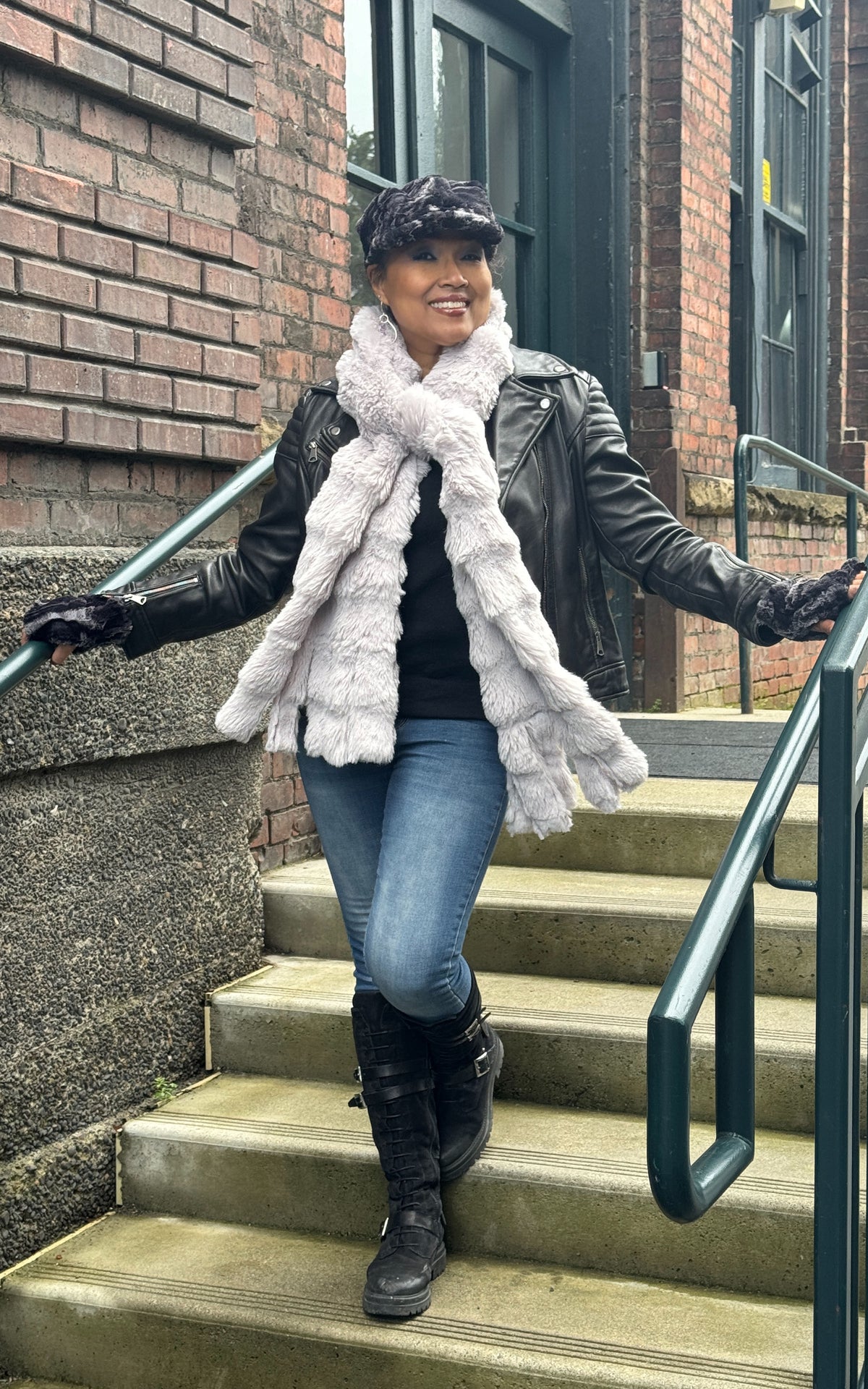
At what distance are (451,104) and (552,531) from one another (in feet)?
11.4

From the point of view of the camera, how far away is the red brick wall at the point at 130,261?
293cm

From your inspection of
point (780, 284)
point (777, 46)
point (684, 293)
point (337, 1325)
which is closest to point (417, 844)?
point (337, 1325)

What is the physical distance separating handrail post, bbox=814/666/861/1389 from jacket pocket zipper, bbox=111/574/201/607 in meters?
1.18

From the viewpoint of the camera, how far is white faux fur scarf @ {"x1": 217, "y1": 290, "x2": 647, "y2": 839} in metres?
2.43

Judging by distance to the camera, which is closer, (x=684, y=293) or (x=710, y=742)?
(x=710, y=742)

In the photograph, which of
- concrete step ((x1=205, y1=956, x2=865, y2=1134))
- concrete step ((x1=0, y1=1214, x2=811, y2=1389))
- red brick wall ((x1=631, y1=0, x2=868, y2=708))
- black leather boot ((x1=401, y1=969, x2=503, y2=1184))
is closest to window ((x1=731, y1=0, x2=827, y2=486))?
red brick wall ((x1=631, y1=0, x2=868, y2=708))

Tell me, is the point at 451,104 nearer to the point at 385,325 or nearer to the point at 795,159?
the point at 385,325

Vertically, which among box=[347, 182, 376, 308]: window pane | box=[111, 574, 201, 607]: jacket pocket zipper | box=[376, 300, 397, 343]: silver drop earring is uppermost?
box=[347, 182, 376, 308]: window pane

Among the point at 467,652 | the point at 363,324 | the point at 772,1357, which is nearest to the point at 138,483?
the point at 363,324

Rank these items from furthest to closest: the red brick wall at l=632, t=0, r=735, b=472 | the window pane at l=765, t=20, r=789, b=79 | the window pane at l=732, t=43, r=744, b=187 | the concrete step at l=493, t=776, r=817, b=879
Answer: the window pane at l=765, t=20, r=789, b=79, the window pane at l=732, t=43, r=744, b=187, the red brick wall at l=632, t=0, r=735, b=472, the concrete step at l=493, t=776, r=817, b=879

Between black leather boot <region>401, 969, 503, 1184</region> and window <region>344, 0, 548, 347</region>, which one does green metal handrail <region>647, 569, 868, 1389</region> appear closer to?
black leather boot <region>401, 969, 503, 1184</region>

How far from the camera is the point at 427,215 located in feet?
8.00

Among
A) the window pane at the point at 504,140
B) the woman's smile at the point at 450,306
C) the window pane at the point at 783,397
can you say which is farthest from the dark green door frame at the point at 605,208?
the woman's smile at the point at 450,306

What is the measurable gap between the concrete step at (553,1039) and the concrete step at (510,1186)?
0.05m
